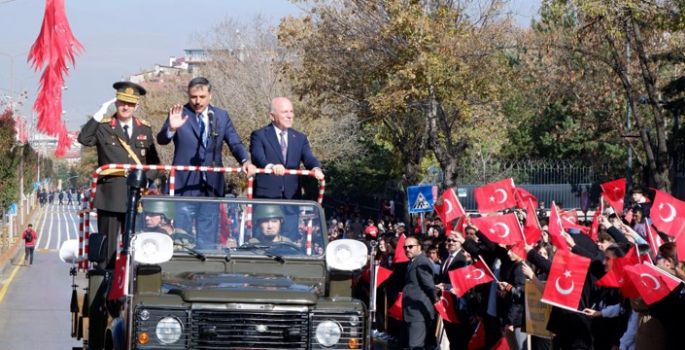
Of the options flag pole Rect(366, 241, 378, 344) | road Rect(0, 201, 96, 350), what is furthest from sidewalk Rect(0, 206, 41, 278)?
flag pole Rect(366, 241, 378, 344)

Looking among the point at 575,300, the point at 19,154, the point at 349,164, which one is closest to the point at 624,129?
the point at 349,164

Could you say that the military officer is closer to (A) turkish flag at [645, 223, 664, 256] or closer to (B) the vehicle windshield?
(B) the vehicle windshield

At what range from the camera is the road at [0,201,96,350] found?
772 inches

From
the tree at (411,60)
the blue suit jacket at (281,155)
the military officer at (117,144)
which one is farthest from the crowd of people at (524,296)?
the tree at (411,60)

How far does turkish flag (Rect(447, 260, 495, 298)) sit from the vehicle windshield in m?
4.04

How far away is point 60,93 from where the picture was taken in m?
14.7

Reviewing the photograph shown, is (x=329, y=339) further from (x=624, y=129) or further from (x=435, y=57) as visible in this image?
(x=624, y=129)

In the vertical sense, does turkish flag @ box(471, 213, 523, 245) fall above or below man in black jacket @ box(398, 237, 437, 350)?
above

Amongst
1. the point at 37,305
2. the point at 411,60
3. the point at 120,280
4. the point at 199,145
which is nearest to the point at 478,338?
the point at 199,145

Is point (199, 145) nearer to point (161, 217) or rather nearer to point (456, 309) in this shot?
point (161, 217)

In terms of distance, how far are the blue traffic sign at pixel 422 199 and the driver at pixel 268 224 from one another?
1309 cm

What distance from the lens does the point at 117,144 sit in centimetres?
1122

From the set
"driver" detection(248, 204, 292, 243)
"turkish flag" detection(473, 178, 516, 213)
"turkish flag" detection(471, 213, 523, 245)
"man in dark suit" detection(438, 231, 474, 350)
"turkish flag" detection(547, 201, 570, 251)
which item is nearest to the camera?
"driver" detection(248, 204, 292, 243)

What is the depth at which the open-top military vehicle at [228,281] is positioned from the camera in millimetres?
8328
